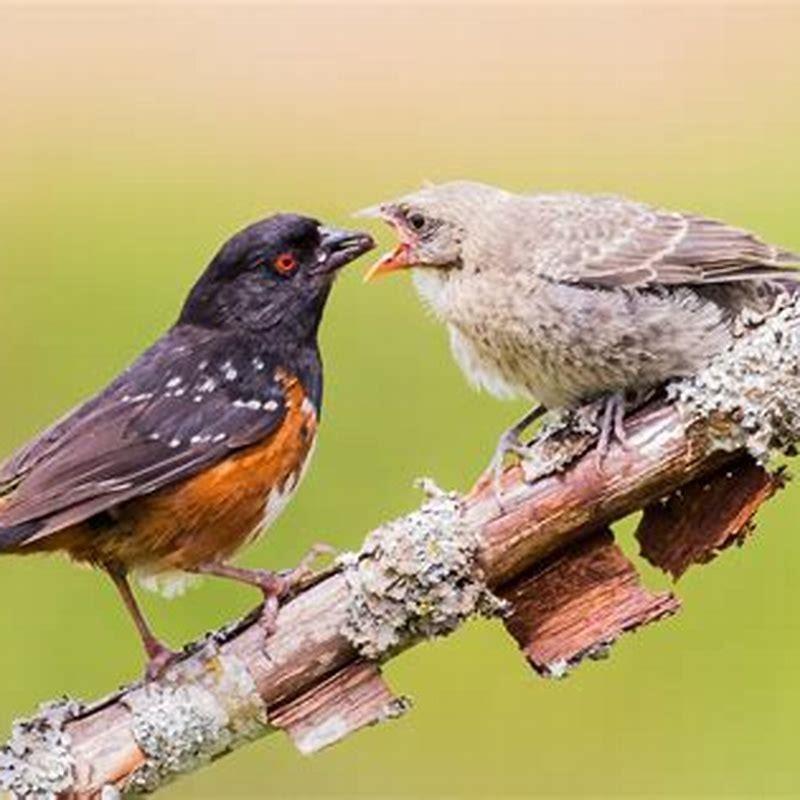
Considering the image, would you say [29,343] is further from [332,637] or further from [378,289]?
[332,637]

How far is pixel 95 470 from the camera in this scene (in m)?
6.39

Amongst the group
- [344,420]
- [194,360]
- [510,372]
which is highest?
[344,420]

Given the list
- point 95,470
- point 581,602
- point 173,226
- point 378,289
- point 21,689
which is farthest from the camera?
Result: point 173,226

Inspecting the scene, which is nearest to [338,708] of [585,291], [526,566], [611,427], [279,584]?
[279,584]

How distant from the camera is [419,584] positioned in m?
5.89

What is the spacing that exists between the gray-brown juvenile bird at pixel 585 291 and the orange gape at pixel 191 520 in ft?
1.74

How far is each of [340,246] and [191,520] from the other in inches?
32.0

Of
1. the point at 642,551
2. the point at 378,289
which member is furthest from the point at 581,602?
the point at 378,289

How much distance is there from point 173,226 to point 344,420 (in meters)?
2.54

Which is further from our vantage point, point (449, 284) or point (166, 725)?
point (449, 284)

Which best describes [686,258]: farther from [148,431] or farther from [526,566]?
[148,431]

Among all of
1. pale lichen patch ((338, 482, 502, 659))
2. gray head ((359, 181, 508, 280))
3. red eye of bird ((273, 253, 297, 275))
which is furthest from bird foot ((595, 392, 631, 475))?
red eye of bird ((273, 253, 297, 275))

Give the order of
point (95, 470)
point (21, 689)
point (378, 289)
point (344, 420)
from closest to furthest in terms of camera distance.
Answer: point (95, 470), point (21, 689), point (344, 420), point (378, 289)

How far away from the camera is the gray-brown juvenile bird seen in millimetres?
6121
